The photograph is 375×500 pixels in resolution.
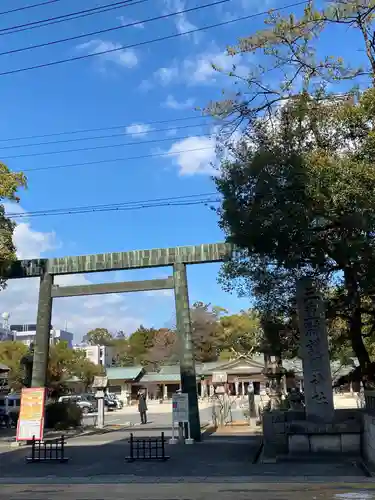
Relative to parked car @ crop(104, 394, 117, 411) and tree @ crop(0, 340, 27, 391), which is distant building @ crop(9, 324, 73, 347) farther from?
parked car @ crop(104, 394, 117, 411)

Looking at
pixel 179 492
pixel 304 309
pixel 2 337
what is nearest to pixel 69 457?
pixel 179 492

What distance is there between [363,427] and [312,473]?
276cm

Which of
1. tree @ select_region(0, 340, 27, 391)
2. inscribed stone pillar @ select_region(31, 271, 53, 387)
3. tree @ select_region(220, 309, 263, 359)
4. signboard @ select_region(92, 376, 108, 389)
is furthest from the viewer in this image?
tree @ select_region(220, 309, 263, 359)

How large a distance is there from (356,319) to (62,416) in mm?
16684

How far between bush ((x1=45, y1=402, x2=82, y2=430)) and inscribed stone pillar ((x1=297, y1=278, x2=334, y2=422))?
47.1 ft

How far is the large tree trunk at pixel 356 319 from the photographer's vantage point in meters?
10.9

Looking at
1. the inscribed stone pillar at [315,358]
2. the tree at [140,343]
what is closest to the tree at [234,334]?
the tree at [140,343]

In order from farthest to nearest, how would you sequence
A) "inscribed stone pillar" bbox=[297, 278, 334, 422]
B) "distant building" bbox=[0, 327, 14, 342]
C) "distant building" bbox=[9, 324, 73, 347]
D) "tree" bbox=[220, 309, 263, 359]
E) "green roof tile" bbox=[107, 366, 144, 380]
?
"distant building" bbox=[9, 324, 73, 347] < "distant building" bbox=[0, 327, 14, 342] < "tree" bbox=[220, 309, 263, 359] < "green roof tile" bbox=[107, 366, 144, 380] < "inscribed stone pillar" bbox=[297, 278, 334, 422]

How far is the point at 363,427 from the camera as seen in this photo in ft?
40.9

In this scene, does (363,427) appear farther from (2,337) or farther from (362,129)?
(2,337)

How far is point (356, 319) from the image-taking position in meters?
12.4

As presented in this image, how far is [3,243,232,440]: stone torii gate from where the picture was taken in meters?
18.6

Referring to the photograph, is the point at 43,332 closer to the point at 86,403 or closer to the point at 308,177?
Answer: the point at 308,177

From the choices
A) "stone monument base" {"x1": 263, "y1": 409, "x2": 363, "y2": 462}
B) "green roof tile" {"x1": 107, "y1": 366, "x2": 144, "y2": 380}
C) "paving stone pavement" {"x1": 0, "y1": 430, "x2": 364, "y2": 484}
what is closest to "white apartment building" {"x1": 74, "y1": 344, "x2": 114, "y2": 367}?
"green roof tile" {"x1": 107, "y1": 366, "x2": 144, "y2": 380}
